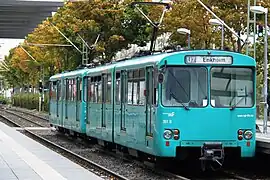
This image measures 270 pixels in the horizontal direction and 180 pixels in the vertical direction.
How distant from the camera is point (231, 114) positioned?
17703 millimetres

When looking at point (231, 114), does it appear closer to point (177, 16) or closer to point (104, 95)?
point (104, 95)

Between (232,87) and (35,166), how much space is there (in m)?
5.40

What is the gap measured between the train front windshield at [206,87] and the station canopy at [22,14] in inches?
1305

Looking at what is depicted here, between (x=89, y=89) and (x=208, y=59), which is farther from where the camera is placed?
(x=89, y=89)

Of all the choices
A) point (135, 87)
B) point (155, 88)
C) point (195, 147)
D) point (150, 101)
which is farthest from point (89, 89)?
point (195, 147)

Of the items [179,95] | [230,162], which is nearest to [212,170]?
[230,162]

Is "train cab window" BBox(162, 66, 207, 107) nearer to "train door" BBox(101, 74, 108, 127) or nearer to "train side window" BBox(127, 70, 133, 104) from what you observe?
"train side window" BBox(127, 70, 133, 104)

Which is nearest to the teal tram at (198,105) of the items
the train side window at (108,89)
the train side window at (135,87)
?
the train side window at (135,87)

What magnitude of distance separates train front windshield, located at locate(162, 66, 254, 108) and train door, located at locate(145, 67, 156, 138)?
0.57 m

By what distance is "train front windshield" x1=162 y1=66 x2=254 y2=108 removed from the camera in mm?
17578

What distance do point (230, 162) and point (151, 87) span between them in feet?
15.2

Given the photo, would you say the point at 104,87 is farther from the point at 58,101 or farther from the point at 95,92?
the point at 58,101

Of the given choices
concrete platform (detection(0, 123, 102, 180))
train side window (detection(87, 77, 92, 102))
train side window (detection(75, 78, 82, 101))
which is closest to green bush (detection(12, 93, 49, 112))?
train side window (detection(75, 78, 82, 101))

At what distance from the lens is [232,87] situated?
58.5 feet
